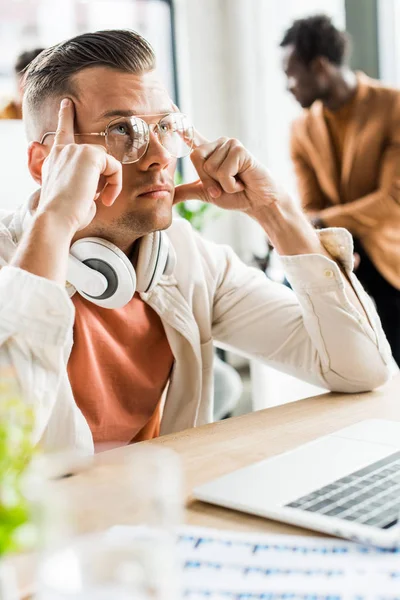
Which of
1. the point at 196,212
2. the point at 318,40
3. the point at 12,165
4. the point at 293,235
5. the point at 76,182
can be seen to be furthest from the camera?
the point at 196,212

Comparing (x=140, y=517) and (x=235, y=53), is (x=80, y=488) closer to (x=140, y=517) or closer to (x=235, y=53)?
(x=140, y=517)

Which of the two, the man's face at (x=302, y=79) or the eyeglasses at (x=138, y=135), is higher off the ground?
the man's face at (x=302, y=79)

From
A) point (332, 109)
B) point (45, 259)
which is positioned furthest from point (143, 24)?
point (45, 259)

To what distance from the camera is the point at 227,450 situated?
110 centimetres

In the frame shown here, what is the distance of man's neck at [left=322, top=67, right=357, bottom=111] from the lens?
2992 mm

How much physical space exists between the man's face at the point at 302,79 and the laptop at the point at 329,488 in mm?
2152

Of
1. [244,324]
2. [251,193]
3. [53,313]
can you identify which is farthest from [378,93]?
[53,313]

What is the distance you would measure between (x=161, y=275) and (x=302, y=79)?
1744 millimetres

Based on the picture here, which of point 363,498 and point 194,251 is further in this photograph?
point 194,251

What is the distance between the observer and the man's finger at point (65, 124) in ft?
4.91

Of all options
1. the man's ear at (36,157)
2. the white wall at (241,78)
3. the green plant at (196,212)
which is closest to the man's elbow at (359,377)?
the man's ear at (36,157)

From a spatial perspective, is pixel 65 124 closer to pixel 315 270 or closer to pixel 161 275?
pixel 161 275

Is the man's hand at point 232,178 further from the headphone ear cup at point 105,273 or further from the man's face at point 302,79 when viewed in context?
the man's face at point 302,79

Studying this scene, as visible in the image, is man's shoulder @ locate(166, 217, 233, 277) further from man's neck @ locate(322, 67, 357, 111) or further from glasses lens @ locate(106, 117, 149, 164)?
man's neck @ locate(322, 67, 357, 111)
